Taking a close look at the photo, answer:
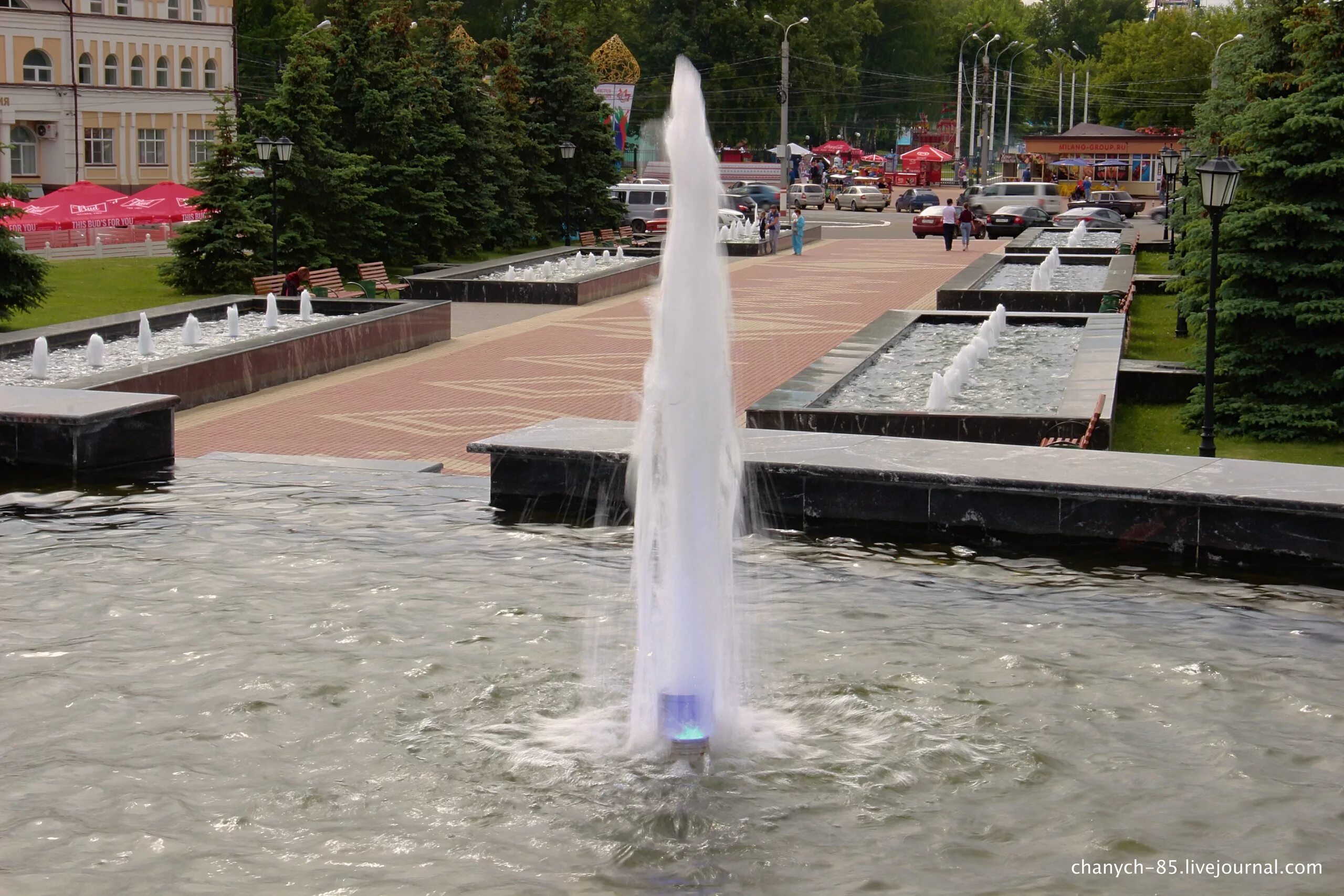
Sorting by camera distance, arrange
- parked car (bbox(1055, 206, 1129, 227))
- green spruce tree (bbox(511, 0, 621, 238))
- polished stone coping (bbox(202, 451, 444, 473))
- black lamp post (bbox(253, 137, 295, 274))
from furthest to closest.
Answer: parked car (bbox(1055, 206, 1129, 227)) → green spruce tree (bbox(511, 0, 621, 238)) → black lamp post (bbox(253, 137, 295, 274)) → polished stone coping (bbox(202, 451, 444, 473))

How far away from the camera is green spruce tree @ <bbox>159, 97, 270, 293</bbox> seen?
88.3 feet

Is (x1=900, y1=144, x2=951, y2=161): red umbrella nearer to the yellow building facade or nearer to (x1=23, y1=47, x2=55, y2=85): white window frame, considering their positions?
the yellow building facade

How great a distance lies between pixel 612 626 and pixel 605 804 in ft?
7.14

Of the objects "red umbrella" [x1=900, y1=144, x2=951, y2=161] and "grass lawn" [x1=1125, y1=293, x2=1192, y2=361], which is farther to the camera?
"red umbrella" [x1=900, y1=144, x2=951, y2=161]

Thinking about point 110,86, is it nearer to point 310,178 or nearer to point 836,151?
point 310,178

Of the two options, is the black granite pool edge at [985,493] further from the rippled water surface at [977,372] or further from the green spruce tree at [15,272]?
the green spruce tree at [15,272]

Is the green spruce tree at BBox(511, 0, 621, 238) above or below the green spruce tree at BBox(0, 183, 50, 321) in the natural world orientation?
above

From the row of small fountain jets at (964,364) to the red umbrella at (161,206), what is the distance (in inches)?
1007

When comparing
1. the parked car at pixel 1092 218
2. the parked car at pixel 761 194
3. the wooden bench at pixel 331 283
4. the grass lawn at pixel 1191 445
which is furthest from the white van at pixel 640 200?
the grass lawn at pixel 1191 445

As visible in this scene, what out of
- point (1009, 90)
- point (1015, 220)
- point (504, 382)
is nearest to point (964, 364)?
point (504, 382)

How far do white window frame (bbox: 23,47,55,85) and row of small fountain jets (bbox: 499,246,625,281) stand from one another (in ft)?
91.5

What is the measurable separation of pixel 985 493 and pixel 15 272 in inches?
649

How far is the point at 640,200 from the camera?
162 ft

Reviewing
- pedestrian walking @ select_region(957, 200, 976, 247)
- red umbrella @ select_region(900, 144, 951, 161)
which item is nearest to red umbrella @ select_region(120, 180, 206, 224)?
pedestrian walking @ select_region(957, 200, 976, 247)
